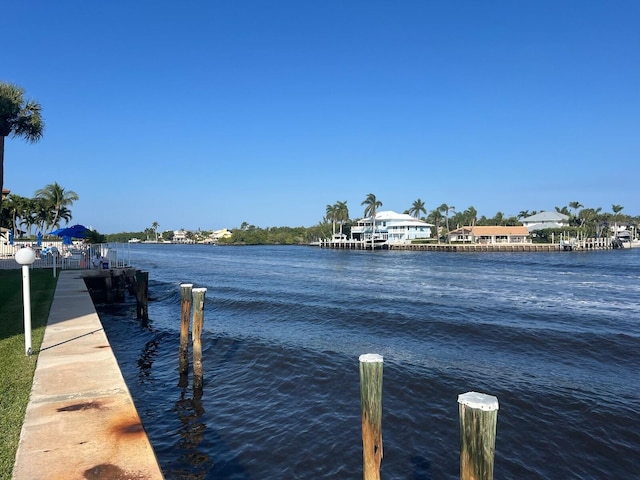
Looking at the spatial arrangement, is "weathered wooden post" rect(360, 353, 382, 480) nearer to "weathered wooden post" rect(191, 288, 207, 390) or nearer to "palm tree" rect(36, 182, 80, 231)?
"weathered wooden post" rect(191, 288, 207, 390)

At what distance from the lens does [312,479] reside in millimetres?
7066

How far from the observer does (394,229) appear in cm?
12950

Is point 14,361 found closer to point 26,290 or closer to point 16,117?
point 26,290

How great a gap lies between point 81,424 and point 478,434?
14.7 ft

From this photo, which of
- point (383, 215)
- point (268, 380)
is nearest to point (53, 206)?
point (268, 380)

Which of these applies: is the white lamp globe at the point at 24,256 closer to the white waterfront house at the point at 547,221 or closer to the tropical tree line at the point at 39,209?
the tropical tree line at the point at 39,209

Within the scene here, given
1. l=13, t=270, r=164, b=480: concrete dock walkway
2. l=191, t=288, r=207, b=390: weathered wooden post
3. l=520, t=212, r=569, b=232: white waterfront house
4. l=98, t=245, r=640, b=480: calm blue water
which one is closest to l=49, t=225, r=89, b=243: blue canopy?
l=98, t=245, r=640, b=480: calm blue water

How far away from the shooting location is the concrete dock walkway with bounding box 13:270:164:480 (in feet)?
13.9

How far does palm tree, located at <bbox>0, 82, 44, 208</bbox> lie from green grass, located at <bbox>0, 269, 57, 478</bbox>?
45.2 feet

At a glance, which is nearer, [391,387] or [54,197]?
[391,387]

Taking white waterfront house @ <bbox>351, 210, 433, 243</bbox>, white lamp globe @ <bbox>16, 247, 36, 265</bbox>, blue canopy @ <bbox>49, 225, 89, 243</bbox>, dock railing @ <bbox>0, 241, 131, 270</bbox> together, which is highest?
white waterfront house @ <bbox>351, 210, 433, 243</bbox>

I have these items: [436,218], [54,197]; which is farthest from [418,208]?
[54,197]

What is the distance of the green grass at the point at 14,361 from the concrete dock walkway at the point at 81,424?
0.10m

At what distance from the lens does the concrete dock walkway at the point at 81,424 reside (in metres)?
4.25
